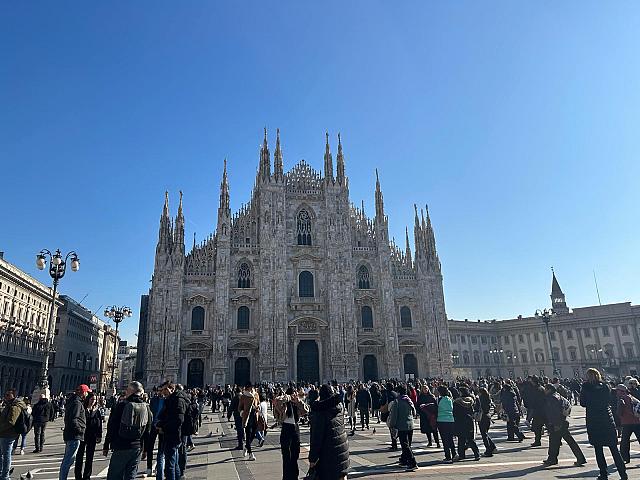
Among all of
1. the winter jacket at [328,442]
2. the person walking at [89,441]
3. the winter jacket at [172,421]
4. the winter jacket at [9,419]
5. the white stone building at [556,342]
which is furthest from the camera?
the white stone building at [556,342]

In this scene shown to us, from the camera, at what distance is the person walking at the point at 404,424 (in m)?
9.58

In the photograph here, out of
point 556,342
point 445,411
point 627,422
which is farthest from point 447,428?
point 556,342

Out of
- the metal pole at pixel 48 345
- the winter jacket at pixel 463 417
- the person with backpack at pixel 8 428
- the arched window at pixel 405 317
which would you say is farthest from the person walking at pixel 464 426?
the arched window at pixel 405 317

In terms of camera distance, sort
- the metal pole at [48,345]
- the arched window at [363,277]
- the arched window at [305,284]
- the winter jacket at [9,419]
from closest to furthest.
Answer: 1. the winter jacket at [9,419]
2. the metal pole at [48,345]
3. the arched window at [305,284]
4. the arched window at [363,277]

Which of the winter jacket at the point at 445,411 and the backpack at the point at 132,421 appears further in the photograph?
the winter jacket at the point at 445,411

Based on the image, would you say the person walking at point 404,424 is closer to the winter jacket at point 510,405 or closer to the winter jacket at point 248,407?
the winter jacket at point 248,407

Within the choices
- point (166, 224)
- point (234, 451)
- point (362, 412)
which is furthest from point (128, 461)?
point (166, 224)

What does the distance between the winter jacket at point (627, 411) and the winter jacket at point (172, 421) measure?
29.8ft

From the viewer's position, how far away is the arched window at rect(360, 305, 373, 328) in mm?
45875

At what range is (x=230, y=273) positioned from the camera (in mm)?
43688

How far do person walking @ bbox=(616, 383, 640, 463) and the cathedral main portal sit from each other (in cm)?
3473

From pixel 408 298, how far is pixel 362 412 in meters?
30.5

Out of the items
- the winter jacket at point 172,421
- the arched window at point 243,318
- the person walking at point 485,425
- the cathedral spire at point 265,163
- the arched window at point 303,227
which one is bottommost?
the person walking at point 485,425

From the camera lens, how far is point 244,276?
1750 inches
